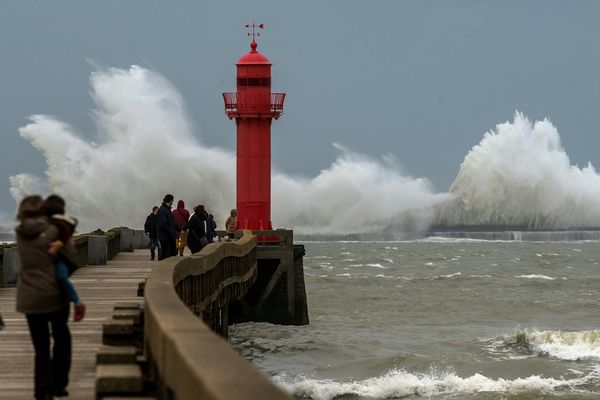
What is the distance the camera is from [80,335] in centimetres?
1292

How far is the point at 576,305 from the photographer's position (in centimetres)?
4584

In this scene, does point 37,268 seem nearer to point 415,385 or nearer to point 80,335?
point 80,335

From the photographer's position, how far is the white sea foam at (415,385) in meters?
22.7

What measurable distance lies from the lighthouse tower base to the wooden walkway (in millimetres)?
9055

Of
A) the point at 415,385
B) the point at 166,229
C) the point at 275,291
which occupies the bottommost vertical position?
the point at 415,385

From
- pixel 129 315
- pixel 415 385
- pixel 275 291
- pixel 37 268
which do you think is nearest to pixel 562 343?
pixel 275 291

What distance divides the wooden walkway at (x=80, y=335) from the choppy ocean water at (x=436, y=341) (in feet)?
12.7

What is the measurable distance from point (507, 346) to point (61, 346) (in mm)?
22404

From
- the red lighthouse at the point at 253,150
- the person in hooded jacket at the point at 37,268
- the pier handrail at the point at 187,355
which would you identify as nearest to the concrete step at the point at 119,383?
the pier handrail at the point at 187,355

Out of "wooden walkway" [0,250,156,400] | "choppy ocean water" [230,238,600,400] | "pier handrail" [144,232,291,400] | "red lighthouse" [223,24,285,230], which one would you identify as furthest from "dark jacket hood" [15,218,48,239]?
"red lighthouse" [223,24,285,230]

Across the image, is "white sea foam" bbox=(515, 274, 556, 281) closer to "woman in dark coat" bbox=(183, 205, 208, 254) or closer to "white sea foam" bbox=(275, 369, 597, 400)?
"white sea foam" bbox=(275, 369, 597, 400)

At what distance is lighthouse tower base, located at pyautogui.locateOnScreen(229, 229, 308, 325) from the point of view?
1272 inches

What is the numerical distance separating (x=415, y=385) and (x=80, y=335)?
11.8 m

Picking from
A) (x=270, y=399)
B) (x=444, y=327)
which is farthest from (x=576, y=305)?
(x=270, y=399)
